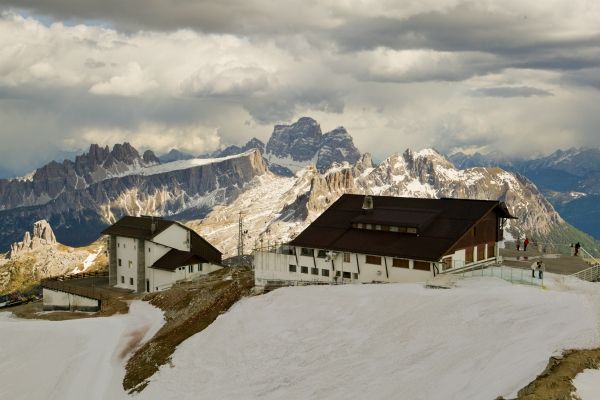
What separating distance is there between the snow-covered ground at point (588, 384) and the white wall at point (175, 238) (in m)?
91.3

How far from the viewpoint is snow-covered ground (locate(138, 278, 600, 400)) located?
34.4 meters

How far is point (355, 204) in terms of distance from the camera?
8288 centimetres

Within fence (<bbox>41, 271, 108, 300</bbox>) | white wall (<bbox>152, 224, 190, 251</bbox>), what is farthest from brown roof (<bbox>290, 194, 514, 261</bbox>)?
fence (<bbox>41, 271, 108, 300</bbox>)

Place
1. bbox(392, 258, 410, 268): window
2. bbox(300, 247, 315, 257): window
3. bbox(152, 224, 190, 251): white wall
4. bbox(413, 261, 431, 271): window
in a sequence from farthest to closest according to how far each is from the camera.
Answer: bbox(152, 224, 190, 251): white wall < bbox(300, 247, 315, 257): window < bbox(392, 258, 410, 268): window < bbox(413, 261, 431, 271): window

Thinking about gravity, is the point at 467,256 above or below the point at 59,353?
above

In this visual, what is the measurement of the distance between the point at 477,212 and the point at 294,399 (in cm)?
4009

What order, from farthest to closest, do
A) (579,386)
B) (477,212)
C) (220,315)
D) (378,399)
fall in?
(477,212) < (220,315) < (378,399) < (579,386)

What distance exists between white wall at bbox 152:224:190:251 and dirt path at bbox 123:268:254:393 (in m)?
18.1

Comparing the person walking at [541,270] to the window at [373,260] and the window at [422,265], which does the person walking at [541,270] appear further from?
the window at [373,260]

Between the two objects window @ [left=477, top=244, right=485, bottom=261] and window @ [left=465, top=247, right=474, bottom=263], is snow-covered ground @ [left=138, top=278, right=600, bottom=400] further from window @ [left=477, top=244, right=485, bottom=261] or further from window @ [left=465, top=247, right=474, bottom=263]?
window @ [left=477, top=244, right=485, bottom=261]

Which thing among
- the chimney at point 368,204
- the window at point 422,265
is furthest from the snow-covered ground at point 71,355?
the window at point 422,265

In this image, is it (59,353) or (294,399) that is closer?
(294,399)

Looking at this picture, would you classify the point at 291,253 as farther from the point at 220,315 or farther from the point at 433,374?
the point at 433,374

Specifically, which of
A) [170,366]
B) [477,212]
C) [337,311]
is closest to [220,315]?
[170,366]
